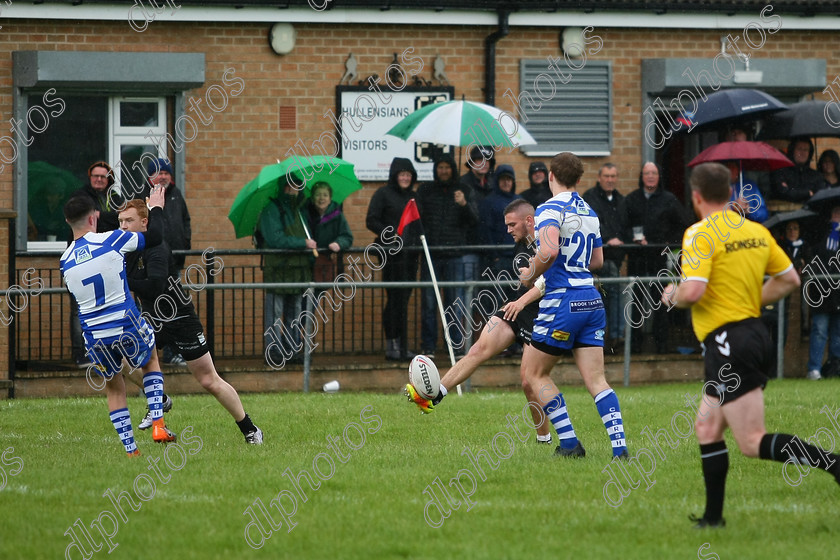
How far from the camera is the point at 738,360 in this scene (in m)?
6.30

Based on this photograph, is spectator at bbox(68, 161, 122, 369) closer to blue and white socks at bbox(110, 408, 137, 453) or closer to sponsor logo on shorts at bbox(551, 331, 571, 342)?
blue and white socks at bbox(110, 408, 137, 453)

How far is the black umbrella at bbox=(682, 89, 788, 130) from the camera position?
14.6 metres

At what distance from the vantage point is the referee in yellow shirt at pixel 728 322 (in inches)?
248

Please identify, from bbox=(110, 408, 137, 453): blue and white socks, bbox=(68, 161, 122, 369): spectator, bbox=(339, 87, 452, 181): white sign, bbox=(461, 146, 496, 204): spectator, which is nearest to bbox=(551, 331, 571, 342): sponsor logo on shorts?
bbox=(110, 408, 137, 453): blue and white socks

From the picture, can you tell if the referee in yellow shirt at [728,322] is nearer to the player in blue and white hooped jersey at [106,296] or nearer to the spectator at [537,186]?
the player in blue and white hooped jersey at [106,296]

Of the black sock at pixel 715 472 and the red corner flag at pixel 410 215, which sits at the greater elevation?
the red corner flag at pixel 410 215

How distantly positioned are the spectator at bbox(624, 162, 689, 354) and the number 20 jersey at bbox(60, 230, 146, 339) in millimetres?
7849

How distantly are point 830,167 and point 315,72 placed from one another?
22.6ft

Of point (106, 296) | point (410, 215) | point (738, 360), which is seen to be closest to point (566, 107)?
point (410, 215)

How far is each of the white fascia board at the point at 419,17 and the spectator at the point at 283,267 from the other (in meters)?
2.85

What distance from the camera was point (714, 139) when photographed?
58.9 feet

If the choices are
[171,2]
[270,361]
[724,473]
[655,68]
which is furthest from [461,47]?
[724,473]

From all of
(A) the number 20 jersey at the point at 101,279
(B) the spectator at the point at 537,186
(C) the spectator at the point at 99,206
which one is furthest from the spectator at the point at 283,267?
(A) the number 20 jersey at the point at 101,279

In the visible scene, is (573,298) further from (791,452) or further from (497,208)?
(497,208)
